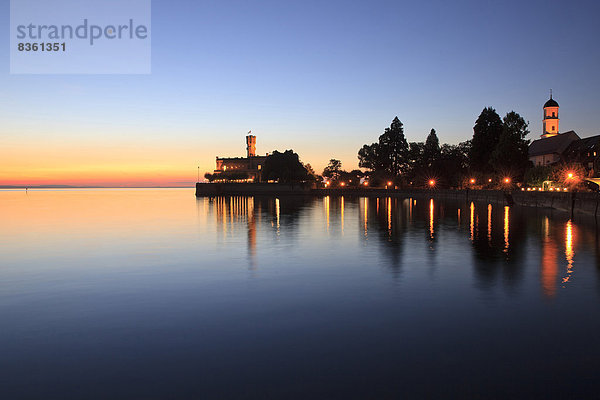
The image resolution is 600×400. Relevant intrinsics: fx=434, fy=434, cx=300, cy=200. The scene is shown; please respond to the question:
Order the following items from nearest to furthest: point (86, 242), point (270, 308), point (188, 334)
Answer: point (188, 334) → point (270, 308) → point (86, 242)

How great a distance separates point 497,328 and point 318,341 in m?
4.05

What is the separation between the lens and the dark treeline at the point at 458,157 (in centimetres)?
8244

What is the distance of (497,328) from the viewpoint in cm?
962

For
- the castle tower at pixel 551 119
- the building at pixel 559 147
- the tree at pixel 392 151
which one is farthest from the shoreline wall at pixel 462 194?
the castle tower at pixel 551 119

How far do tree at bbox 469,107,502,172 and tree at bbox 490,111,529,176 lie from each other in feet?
18.4

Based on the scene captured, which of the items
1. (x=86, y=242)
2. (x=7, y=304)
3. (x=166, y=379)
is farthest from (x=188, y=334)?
(x=86, y=242)

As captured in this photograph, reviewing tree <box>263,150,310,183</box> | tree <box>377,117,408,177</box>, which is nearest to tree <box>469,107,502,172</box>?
tree <box>377,117,408,177</box>

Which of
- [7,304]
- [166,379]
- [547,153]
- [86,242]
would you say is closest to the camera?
[166,379]

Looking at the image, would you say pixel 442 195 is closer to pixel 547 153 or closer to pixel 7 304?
pixel 547 153

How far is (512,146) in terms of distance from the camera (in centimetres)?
8119

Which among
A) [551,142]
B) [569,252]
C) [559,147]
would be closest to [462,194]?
[559,147]

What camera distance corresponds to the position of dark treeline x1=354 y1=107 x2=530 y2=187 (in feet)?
270

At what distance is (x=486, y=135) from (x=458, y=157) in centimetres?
5084

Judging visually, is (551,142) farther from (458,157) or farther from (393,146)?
(393,146)
